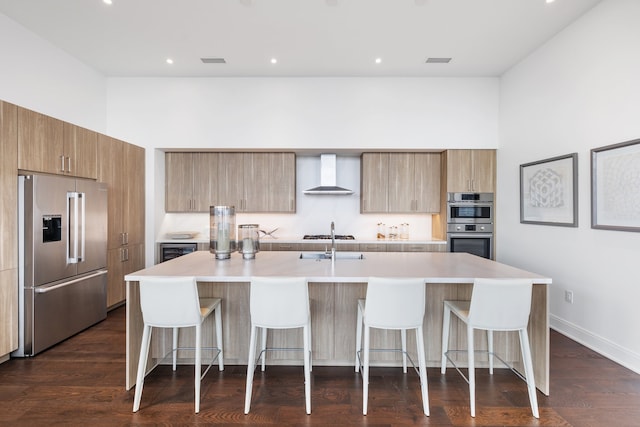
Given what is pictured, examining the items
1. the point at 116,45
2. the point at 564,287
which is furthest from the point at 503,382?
the point at 116,45

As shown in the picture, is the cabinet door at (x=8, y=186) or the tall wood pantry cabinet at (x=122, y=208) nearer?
the cabinet door at (x=8, y=186)

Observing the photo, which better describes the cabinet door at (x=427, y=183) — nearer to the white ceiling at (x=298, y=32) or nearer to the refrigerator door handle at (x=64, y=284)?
the white ceiling at (x=298, y=32)

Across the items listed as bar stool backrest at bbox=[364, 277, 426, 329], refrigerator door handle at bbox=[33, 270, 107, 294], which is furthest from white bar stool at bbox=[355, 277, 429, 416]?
refrigerator door handle at bbox=[33, 270, 107, 294]

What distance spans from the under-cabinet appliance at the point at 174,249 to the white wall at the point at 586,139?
457 cm

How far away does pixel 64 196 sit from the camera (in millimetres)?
A: 3178

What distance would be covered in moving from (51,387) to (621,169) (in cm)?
494

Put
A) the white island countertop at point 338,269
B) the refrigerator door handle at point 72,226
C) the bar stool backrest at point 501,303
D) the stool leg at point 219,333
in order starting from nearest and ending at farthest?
the bar stool backrest at point 501,303 < the white island countertop at point 338,269 < the stool leg at point 219,333 < the refrigerator door handle at point 72,226

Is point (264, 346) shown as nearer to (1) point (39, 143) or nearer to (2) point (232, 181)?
(1) point (39, 143)

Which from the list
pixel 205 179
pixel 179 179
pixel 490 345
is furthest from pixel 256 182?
pixel 490 345

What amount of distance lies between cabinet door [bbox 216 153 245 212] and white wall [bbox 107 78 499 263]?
28cm

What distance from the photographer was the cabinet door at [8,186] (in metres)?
2.70

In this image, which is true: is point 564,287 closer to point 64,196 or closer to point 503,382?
point 503,382

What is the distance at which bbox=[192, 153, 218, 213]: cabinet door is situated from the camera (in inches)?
193

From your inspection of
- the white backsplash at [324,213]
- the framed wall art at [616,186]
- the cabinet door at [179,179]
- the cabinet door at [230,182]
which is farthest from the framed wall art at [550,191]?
the cabinet door at [179,179]
